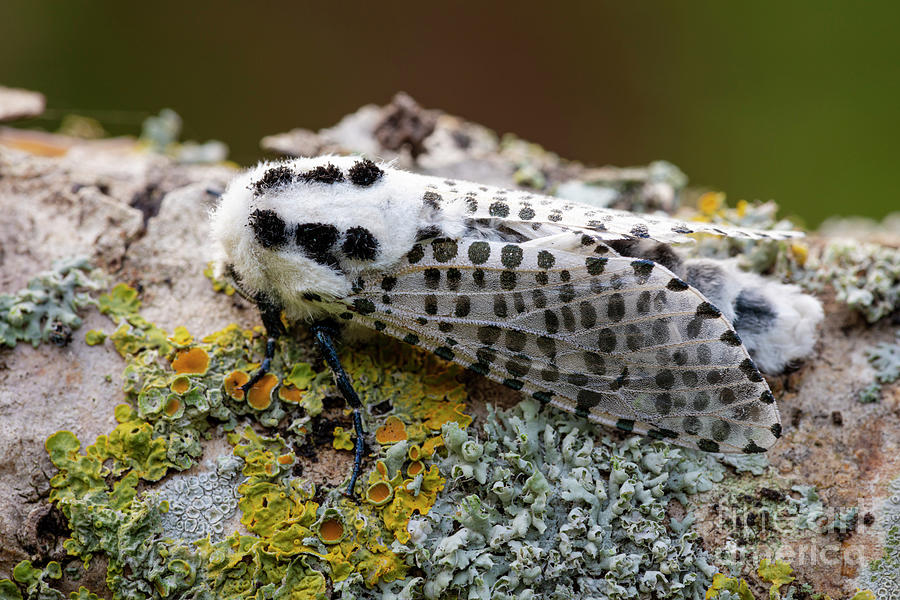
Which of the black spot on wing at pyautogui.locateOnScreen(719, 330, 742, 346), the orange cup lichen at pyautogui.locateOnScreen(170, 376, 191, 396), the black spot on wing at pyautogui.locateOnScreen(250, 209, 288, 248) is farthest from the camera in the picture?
the black spot on wing at pyautogui.locateOnScreen(250, 209, 288, 248)

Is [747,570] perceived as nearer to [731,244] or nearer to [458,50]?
[731,244]

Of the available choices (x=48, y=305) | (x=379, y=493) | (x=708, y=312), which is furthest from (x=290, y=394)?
(x=708, y=312)

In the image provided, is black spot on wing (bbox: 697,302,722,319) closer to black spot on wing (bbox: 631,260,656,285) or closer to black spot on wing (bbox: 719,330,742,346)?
black spot on wing (bbox: 719,330,742,346)

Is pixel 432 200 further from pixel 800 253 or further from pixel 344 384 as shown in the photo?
pixel 800 253

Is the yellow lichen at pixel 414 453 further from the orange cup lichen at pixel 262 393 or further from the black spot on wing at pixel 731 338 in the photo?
the black spot on wing at pixel 731 338

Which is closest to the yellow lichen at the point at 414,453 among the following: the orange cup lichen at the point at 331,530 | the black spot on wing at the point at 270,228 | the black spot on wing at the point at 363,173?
the orange cup lichen at the point at 331,530

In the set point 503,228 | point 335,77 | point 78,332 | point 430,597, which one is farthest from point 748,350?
point 335,77

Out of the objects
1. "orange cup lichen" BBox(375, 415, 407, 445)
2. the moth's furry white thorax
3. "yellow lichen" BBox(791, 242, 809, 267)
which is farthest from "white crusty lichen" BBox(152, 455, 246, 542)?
"yellow lichen" BBox(791, 242, 809, 267)
